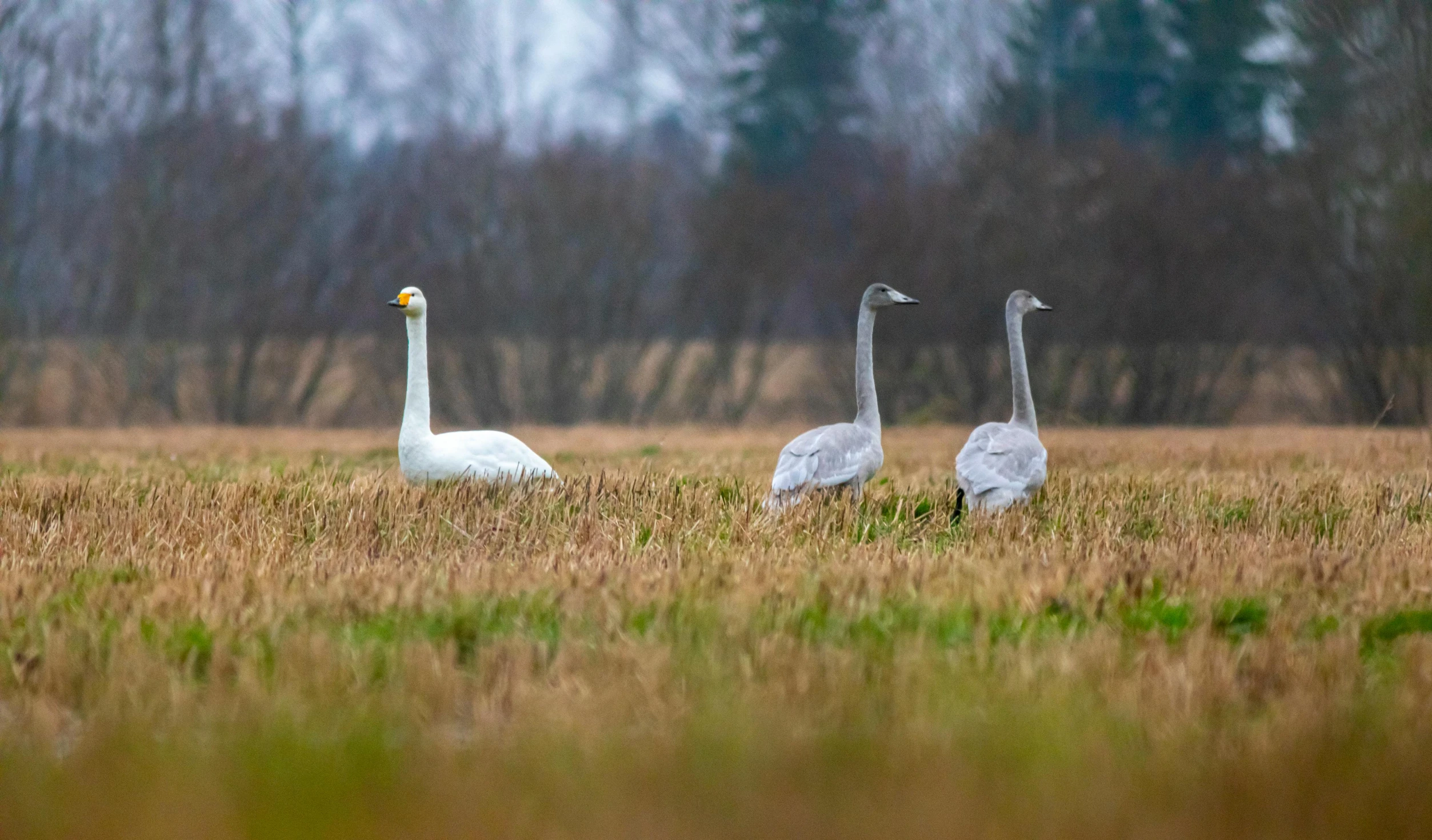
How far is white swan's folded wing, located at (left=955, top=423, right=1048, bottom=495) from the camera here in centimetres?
759

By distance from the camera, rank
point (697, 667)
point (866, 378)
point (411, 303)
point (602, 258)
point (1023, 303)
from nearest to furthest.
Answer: point (697, 667) < point (866, 378) < point (411, 303) < point (1023, 303) < point (602, 258)

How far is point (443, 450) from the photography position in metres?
8.48

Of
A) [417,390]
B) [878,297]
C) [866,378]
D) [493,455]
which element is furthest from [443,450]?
[878,297]

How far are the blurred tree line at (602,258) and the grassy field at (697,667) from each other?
1512 cm

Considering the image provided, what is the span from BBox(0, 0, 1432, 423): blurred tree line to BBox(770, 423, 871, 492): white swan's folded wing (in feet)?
48.1

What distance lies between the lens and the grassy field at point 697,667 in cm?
280

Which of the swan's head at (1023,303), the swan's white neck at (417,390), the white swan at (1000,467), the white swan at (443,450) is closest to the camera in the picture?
the white swan at (1000,467)

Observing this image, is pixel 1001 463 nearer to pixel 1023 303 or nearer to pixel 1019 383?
pixel 1019 383

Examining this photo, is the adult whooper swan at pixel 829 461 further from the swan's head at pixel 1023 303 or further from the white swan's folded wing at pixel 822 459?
the swan's head at pixel 1023 303

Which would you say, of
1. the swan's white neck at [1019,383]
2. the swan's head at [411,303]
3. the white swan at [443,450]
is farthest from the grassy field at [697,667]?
the swan's head at [411,303]

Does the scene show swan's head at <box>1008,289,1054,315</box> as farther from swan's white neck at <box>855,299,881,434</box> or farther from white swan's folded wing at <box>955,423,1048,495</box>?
white swan's folded wing at <box>955,423,1048,495</box>

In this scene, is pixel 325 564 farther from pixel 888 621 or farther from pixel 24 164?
pixel 24 164

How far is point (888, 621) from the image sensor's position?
4.60 m

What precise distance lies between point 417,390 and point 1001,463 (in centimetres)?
349
